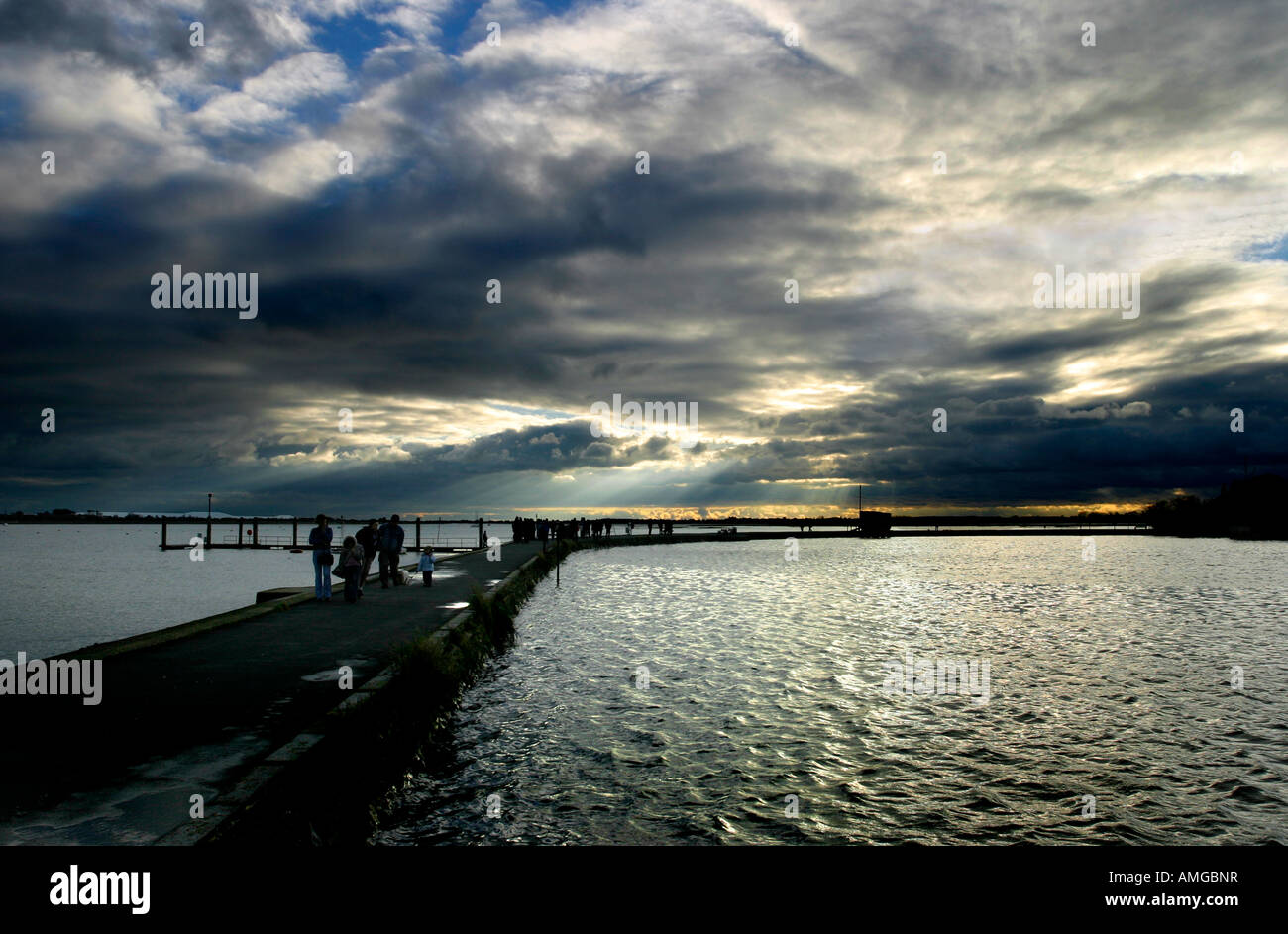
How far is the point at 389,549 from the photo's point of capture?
2227 centimetres

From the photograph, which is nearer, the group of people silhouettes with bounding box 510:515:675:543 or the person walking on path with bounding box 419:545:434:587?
the person walking on path with bounding box 419:545:434:587

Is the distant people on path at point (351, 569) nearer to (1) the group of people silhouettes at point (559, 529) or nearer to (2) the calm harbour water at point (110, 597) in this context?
(2) the calm harbour water at point (110, 597)

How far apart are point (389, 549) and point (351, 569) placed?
13.0 feet

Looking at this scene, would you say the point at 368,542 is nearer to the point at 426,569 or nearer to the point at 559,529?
the point at 426,569

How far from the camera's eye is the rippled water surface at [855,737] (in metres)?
7.85

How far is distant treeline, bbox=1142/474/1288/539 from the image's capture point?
12069 cm

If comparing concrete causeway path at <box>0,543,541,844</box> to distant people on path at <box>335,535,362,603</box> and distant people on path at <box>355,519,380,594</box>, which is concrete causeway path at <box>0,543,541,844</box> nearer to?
distant people on path at <box>335,535,362,603</box>

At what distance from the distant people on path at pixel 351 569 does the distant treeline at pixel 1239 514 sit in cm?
14514

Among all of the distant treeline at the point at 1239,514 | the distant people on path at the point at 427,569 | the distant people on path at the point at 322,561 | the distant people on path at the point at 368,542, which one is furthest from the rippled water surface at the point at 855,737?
the distant treeline at the point at 1239,514

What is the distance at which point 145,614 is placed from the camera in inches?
1177

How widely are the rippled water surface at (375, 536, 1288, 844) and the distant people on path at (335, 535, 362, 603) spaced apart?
4.43 m

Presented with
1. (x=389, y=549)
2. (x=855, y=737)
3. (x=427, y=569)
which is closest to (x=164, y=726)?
(x=855, y=737)

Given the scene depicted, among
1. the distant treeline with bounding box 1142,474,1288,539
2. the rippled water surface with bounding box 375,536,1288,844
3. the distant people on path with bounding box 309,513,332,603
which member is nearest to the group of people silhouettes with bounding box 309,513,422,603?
the distant people on path with bounding box 309,513,332,603
